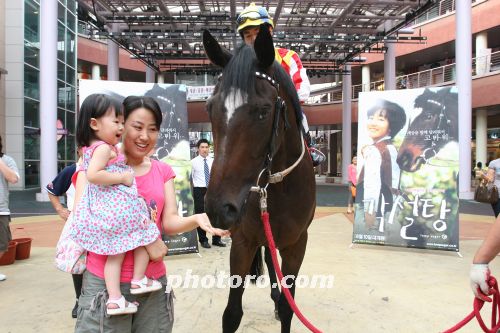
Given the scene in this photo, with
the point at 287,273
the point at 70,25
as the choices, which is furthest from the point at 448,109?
→ the point at 70,25

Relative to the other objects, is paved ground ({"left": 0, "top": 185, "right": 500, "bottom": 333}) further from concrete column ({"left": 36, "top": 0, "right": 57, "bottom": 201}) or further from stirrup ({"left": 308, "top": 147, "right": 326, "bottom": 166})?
concrete column ({"left": 36, "top": 0, "right": 57, "bottom": 201})

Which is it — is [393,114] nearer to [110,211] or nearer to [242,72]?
[242,72]

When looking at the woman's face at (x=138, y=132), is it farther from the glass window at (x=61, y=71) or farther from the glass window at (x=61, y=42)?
the glass window at (x=61, y=42)

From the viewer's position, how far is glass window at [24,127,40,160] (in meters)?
18.8

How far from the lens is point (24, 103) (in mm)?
18797

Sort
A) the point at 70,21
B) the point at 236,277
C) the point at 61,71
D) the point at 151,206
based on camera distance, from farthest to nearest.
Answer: the point at 70,21 → the point at 61,71 → the point at 236,277 → the point at 151,206

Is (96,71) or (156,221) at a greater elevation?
(96,71)

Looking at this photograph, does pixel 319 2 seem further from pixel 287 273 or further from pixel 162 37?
pixel 287 273

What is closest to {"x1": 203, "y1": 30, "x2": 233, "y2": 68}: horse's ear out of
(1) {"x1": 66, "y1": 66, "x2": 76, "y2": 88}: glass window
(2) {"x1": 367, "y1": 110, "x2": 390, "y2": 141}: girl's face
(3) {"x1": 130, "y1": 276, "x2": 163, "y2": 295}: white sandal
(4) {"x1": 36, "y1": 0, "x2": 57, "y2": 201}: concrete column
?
(3) {"x1": 130, "y1": 276, "x2": 163, "y2": 295}: white sandal

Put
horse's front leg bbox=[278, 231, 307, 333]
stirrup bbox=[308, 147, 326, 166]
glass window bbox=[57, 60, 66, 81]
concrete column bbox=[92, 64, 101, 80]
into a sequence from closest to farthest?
1. horse's front leg bbox=[278, 231, 307, 333]
2. stirrup bbox=[308, 147, 326, 166]
3. glass window bbox=[57, 60, 66, 81]
4. concrete column bbox=[92, 64, 101, 80]

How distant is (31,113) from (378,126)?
19241 mm

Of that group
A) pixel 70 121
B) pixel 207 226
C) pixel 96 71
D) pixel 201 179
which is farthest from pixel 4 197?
pixel 96 71

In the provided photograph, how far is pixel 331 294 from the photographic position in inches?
172

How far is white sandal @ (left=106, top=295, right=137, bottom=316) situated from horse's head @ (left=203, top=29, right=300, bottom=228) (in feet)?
1.93
